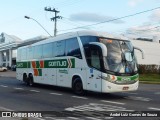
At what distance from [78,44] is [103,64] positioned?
2.60 m

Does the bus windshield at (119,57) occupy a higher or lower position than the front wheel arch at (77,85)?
higher

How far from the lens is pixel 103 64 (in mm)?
16047

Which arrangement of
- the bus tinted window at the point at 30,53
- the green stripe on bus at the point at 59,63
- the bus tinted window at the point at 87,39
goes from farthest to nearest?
the bus tinted window at the point at 30,53, the green stripe on bus at the point at 59,63, the bus tinted window at the point at 87,39

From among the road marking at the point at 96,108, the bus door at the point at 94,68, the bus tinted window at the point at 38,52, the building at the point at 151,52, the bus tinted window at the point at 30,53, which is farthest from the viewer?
the building at the point at 151,52

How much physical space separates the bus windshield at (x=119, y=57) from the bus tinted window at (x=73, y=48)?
1864 millimetres

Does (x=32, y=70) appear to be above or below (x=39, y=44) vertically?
below

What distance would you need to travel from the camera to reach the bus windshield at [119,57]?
52.9 ft

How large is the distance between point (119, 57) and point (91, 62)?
4.70ft

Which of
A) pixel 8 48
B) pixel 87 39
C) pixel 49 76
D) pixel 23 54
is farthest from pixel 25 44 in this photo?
pixel 87 39

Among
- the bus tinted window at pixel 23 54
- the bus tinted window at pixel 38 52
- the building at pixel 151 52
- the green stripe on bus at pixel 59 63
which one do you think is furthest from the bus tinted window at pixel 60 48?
the building at pixel 151 52

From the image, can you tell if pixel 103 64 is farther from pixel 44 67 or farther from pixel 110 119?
pixel 44 67

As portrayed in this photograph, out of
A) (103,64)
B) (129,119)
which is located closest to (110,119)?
(129,119)

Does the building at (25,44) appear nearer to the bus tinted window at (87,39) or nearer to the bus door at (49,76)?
the bus door at (49,76)

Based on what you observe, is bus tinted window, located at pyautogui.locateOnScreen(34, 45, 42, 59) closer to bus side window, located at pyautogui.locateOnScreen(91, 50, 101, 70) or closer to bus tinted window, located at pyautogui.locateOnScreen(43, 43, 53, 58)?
bus tinted window, located at pyautogui.locateOnScreen(43, 43, 53, 58)
